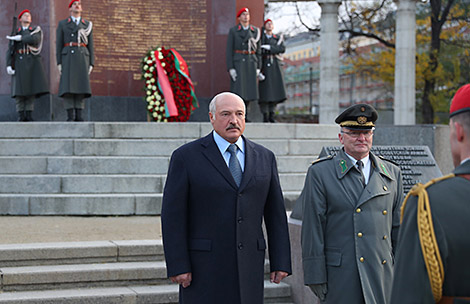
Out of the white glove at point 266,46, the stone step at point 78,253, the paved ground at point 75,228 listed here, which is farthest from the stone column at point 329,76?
the stone step at point 78,253

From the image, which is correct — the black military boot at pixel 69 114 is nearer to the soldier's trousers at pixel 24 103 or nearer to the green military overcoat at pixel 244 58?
the soldier's trousers at pixel 24 103

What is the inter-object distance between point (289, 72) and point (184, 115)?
62.7m

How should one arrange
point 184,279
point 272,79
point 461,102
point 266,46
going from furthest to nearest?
point 272,79 < point 266,46 < point 184,279 < point 461,102

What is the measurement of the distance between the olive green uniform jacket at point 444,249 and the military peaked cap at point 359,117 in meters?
2.18

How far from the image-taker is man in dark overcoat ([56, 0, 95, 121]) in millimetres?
13935

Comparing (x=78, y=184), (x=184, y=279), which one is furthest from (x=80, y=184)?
(x=184, y=279)

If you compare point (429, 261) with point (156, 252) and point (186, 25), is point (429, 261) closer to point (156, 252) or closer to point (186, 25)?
point (156, 252)

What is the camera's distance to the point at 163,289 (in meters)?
6.90

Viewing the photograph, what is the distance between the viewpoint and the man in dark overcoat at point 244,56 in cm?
1469

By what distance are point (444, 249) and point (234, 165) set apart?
2.24 m

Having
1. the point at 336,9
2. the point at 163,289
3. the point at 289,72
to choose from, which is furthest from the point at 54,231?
the point at 289,72

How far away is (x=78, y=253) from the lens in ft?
23.5

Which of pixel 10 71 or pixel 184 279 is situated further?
pixel 10 71

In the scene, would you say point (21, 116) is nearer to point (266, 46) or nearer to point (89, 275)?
point (266, 46)
